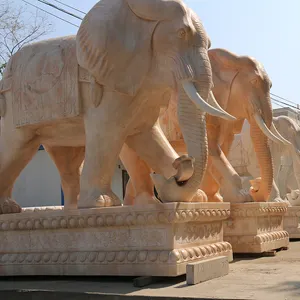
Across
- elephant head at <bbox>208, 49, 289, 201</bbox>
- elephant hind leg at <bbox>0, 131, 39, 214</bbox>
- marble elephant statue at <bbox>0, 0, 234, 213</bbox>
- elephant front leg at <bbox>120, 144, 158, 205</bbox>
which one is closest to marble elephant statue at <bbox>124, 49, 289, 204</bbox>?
elephant head at <bbox>208, 49, 289, 201</bbox>

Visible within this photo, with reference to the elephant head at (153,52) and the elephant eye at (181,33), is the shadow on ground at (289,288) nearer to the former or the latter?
the elephant head at (153,52)

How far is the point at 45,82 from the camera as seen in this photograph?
17.4 ft

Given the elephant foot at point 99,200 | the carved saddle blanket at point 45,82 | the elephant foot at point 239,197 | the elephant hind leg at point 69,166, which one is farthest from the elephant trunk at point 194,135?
the elephant foot at point 239,197

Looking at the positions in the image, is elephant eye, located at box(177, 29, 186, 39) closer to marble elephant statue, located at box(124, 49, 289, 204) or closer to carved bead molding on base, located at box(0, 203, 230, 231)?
carved bead molding on base, located at box(0, 203, 230, 231)

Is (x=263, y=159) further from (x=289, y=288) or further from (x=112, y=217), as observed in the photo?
(x=289, y=288)

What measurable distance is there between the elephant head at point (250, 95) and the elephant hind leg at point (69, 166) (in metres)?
1.72

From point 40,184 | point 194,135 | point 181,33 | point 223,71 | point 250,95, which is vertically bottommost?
point 40,184

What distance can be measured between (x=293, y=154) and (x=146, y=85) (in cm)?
512

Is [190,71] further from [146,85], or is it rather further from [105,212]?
[105,212]

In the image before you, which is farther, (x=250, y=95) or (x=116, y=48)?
(x=250, y=95)

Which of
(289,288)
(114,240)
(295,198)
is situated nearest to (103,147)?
(114,240)

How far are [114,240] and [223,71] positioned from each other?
3117 millimetres

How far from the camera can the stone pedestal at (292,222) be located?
868 centimetres

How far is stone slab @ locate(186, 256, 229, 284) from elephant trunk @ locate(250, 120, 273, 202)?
2163mm
